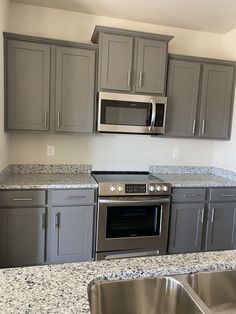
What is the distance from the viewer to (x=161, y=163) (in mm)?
3412

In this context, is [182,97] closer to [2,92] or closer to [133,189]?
[133,189]

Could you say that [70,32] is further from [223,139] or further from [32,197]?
[223,139]

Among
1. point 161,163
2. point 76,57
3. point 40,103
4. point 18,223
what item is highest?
point 76,57

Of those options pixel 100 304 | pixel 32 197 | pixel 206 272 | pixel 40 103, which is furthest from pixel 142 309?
pixel 40 103

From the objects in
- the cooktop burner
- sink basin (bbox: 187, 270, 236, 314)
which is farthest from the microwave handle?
sink basin (bbox: 187, 270, 236, 314)

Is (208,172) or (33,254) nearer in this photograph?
(33,254)

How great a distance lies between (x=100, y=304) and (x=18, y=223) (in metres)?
1.73

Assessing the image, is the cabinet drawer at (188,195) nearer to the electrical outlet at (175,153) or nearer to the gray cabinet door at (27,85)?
the electrical outlet at (175,153)

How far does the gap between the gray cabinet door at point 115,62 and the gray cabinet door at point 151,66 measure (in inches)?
4.4

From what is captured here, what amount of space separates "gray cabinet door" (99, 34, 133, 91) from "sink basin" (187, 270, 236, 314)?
2134 millimetres

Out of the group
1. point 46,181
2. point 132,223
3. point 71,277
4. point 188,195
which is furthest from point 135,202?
point 71,277

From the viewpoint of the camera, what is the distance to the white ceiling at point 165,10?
264 cm

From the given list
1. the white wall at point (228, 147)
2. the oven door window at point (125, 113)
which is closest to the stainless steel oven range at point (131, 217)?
the oven door window at point (125, 113)

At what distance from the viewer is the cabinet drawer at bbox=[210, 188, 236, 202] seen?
2.91m
